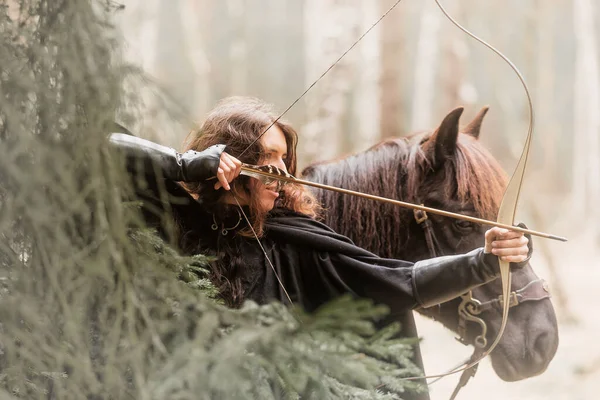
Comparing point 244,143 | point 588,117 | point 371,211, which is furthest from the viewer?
point 588,117

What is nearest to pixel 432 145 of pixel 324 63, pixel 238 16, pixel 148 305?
pixel 148 305

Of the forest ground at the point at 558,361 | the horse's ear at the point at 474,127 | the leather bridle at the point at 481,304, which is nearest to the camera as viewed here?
the leather bridle at the point at 481,304

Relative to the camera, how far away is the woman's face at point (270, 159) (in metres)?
1.66

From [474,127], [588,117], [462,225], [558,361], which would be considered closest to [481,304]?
[462,225]

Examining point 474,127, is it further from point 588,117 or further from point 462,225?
point 588,117

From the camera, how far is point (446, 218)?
2074 millimetres

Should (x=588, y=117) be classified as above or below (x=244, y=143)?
above

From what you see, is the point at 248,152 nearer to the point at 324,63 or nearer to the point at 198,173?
the point at 198,173

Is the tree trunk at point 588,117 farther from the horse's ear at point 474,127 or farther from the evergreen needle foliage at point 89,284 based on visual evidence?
the evergreen needle foliage at point 89,284

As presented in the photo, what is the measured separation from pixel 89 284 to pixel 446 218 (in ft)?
4.55

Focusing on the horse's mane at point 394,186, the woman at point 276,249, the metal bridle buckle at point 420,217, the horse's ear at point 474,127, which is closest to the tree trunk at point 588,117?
the horse's ear at point 474,127

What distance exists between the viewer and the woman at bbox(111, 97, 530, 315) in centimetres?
158

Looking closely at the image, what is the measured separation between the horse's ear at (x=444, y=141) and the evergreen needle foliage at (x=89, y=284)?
4.10 ft

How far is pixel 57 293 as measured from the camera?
924mm
